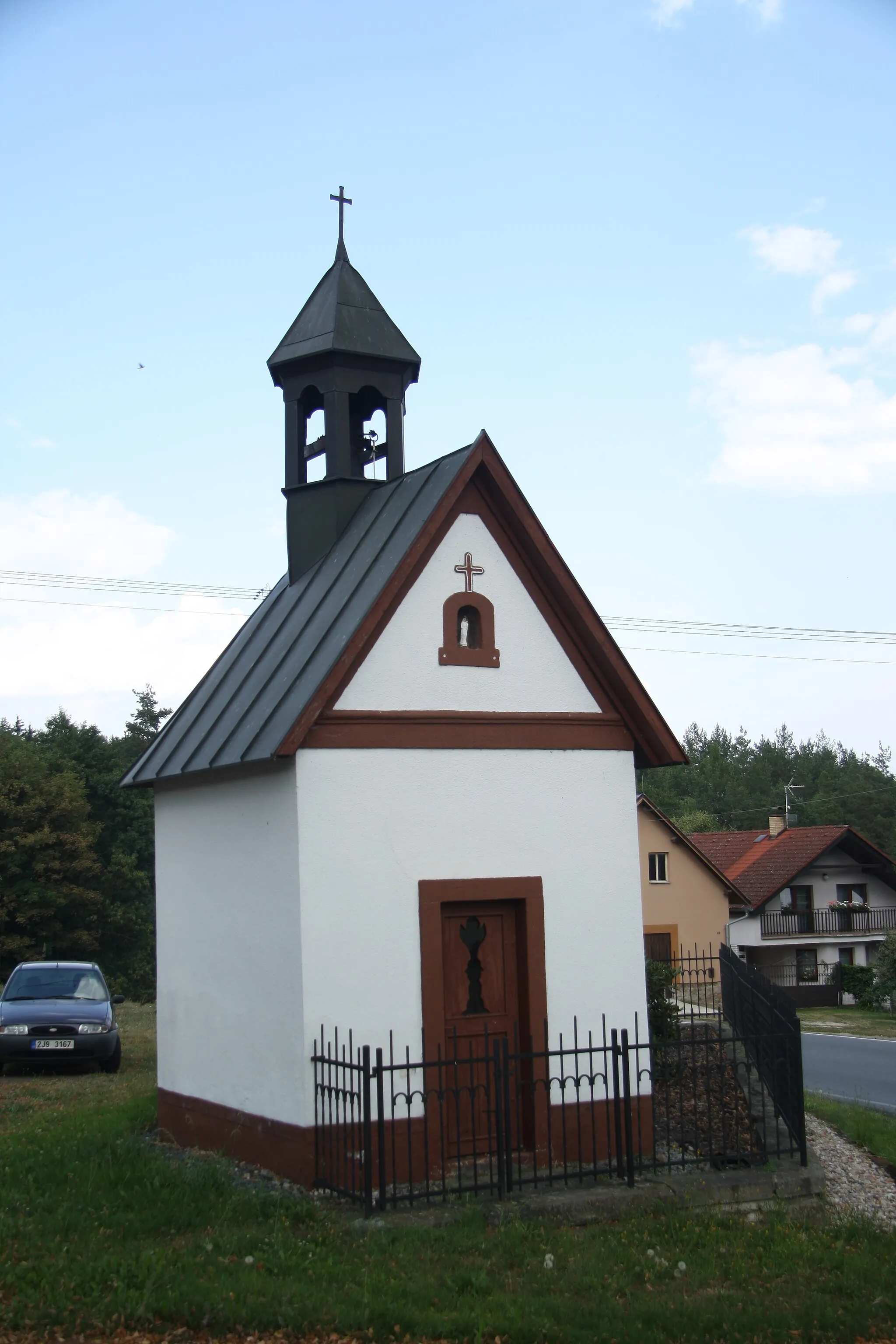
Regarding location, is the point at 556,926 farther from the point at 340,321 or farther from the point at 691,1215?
the point at 340,321

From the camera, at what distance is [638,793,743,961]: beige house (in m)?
43.8

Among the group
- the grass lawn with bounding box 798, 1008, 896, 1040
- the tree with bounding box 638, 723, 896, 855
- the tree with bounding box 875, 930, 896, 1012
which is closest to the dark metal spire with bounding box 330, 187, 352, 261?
the grass lawn with bounding box 798, 1008, 896, 1040

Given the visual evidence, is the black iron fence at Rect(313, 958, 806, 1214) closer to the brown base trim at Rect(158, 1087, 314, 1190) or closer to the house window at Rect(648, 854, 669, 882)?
the brown base trim at Rect(158, 1087, 314, 1190)

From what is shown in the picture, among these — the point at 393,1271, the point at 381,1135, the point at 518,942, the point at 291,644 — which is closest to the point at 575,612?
the point at 291,644

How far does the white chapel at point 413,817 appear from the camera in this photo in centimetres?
948

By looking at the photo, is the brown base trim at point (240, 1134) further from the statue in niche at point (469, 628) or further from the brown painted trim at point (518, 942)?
the statue in niche at point (469, 628)

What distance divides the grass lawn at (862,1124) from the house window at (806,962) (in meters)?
32.8

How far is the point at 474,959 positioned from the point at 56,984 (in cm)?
950

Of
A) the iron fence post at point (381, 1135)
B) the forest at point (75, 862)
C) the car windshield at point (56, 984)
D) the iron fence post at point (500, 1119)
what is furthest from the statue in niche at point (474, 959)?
the forest at point (75, 862)

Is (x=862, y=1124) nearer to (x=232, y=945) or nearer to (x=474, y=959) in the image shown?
(x=474, y=959)

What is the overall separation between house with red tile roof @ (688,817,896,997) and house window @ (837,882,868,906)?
0.08 feet

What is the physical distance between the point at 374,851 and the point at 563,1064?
2.18 meters

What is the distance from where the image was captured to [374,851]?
9.61 metres

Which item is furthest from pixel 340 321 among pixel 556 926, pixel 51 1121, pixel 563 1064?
pixel 51 1121
